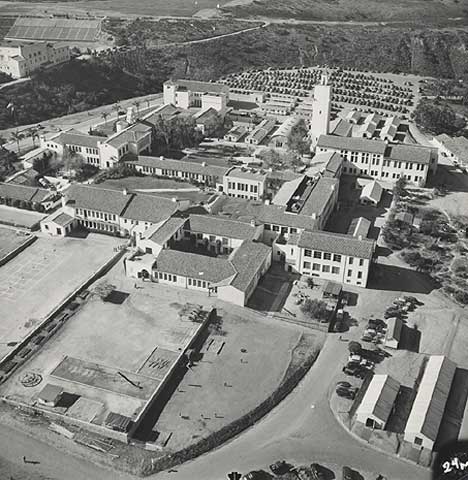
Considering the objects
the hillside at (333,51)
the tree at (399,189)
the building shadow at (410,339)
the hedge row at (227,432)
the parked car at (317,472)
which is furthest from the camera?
the hillside at (333,51)

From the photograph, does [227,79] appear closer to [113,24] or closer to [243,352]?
[113,24]

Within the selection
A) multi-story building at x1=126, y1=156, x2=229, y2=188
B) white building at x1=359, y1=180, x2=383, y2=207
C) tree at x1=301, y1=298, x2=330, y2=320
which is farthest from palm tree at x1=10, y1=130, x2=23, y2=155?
tree at x1=301, y1=298, x2=330, y2=320

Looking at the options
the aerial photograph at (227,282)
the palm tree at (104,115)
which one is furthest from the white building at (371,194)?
the palm tree at (104,115)

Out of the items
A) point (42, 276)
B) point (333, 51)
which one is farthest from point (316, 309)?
point (333, 51)

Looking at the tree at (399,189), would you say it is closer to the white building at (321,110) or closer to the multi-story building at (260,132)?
the white building at (321,110)

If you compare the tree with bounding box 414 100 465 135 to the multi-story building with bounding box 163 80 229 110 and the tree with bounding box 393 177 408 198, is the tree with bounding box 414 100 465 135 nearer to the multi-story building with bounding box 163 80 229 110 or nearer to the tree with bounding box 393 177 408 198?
the tree with bounding box 393 177 408 198

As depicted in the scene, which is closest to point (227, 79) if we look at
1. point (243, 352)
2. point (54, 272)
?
point (54, 272)
